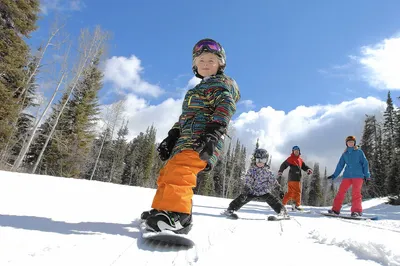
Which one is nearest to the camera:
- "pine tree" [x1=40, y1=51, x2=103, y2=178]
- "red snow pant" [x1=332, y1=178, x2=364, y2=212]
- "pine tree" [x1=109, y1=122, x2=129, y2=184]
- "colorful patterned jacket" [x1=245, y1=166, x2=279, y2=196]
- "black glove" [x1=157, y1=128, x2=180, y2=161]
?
"black glove" [x1=157, y1=128, x2=180, y2=161]

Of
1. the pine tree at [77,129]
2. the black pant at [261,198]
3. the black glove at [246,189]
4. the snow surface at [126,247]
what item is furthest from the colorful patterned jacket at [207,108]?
the pine tree at [77,129]

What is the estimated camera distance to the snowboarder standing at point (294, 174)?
26.1 ft

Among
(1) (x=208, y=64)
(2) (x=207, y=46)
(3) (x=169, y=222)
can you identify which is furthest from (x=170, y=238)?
(2) (x=207, y=46)

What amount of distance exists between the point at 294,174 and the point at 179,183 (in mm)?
6929

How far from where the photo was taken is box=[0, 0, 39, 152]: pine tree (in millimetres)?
14617

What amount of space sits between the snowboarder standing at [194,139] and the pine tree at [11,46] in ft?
51.6

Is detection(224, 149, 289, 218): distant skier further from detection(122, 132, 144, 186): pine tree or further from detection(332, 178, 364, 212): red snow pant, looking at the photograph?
detection(122, 132, 144, 186): pine tree

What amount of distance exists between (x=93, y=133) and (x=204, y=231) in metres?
28.6

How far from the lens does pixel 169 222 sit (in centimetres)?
183

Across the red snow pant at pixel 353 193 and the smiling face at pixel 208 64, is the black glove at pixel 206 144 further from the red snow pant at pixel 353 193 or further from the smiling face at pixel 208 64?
the red snow pant at pixel 353 193

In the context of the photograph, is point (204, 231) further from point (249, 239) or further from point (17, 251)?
point (17, 251)

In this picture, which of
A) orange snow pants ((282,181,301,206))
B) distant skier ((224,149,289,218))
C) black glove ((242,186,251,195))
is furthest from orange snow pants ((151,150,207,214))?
orange snow pants ((282,181,301,206))

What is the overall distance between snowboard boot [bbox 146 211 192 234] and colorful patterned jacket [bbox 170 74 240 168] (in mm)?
519

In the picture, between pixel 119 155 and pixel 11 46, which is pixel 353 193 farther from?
pixel 119 155
